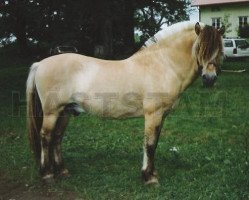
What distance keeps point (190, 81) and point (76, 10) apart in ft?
39.9

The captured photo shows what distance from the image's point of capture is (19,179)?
7.64 metres

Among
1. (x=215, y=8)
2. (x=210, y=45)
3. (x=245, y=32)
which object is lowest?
(x=210, y=45)

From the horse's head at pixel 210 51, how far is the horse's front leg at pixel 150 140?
0.96m

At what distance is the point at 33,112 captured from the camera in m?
7.60

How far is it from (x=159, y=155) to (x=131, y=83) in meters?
2.28

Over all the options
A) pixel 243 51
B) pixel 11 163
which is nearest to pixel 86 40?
pixel 243 51

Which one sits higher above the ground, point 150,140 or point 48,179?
point 150,140

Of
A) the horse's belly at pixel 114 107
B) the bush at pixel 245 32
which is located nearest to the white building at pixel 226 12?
the bush at pixel 245 32

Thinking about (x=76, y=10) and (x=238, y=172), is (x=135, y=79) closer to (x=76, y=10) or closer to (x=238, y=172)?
(x=238, y=172)

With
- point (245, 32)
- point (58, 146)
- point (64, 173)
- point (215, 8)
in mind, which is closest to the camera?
point (64, 173)

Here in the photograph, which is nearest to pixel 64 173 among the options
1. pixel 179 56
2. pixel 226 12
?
pixel 179 56

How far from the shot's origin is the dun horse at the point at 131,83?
274 inches

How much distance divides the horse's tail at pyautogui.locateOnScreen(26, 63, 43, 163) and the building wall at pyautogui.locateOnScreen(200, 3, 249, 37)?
45.8 meters

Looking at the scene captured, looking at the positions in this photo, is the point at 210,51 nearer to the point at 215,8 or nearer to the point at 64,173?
the point at 64,173
